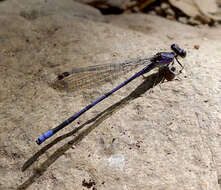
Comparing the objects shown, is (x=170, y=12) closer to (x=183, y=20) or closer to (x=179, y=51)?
(x=183, y=20)

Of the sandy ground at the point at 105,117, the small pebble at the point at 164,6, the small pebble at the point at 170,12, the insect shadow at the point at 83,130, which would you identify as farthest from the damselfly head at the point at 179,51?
the small pebble at the point at 164,6

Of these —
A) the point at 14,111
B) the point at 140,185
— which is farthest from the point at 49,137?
the point at 140,185

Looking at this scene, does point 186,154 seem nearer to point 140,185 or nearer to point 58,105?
point 140,185

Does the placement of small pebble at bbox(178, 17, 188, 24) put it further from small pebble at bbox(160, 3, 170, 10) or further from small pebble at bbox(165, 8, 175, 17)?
small pebble at bbox(160, 3, 170, 10)

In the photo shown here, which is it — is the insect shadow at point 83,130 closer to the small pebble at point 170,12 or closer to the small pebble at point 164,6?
the small pebble at point 170,12

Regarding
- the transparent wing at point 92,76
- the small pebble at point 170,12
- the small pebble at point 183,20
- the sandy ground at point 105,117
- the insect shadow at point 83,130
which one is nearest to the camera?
the sandy ground at point 105,117

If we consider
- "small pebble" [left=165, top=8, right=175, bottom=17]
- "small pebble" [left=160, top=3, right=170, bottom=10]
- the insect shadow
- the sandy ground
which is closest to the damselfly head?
the sandy ground
